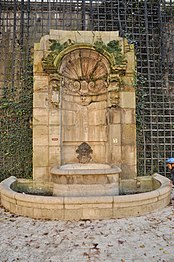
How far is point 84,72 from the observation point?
634 centimetres

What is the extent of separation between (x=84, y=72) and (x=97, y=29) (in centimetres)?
242

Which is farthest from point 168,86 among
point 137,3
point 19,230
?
point 19,230

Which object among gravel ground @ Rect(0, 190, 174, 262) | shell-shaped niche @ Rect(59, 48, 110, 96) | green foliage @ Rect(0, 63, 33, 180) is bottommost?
gravel ground @ Rect(0, 190, 174, 262)

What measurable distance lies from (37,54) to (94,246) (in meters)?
4.68

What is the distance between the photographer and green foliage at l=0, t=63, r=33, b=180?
21.5ft

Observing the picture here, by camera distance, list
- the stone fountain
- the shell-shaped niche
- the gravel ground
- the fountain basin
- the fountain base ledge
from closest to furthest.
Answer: the gravel ground, the fountain base ledge, the fountain basin, the stone fountain, the shell-shaped niche

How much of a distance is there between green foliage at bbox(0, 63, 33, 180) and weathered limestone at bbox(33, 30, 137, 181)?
3.00ft

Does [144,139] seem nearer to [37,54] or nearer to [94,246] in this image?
[37,54]

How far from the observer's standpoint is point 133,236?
3359 millimetres

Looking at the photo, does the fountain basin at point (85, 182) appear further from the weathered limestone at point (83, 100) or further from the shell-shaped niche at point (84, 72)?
the shell-shaped niche at point (84, 72)

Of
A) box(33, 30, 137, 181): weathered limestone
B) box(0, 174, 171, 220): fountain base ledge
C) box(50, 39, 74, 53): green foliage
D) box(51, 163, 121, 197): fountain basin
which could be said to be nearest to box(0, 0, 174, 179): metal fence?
box(33, 30, 137, 181): weathered limestone

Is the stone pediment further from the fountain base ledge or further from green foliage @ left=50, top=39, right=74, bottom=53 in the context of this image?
the fountain base ledge

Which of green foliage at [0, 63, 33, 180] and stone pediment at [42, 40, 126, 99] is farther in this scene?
green foliage at [0, 63, 33, 180]

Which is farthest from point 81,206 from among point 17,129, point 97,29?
point 97,29
